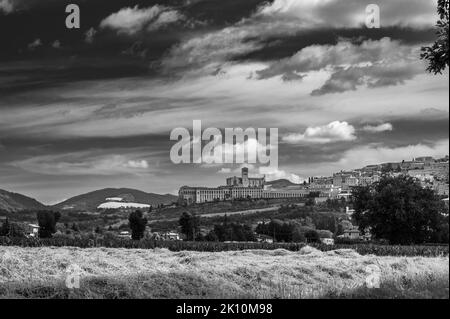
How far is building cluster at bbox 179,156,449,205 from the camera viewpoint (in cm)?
5297

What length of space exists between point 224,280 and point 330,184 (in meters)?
72.5

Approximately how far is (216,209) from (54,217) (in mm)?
19887

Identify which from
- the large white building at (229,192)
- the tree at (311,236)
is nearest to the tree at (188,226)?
the large white building at (229,192)

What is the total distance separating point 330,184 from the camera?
88812 mm

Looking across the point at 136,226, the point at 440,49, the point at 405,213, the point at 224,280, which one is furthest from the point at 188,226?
the point at 440,49

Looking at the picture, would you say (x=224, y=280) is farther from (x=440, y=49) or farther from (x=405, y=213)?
(x=405, y=213)

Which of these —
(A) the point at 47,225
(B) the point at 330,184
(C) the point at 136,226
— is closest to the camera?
(A) the point at 47,225

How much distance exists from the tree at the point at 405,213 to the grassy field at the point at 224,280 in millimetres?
32407

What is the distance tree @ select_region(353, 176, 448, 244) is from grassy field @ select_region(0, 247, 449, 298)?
1276 inches

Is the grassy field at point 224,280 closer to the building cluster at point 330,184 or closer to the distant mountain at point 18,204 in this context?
the building cluster at point 330,184

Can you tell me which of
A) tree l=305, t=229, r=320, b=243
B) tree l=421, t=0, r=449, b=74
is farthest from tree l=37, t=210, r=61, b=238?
tree l=421, t=0, r=449, b=74

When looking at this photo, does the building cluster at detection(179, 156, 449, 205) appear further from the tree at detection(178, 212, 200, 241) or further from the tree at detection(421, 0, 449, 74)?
the tree at detection(421, 0, 449, 74)
